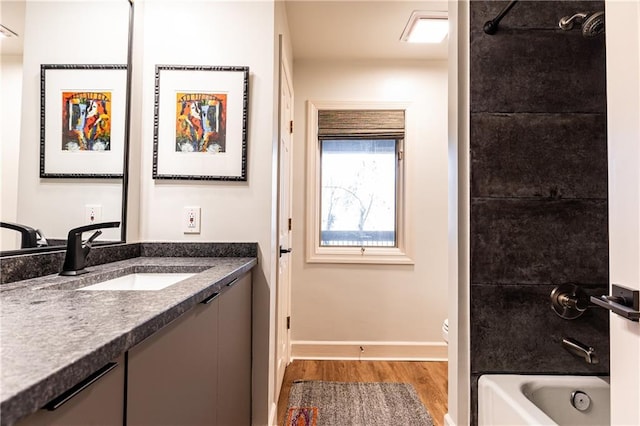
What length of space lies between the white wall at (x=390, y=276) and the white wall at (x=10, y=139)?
216cm

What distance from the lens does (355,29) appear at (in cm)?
267

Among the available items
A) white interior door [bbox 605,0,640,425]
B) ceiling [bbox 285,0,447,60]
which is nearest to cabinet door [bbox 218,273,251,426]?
white interior door [bbox 605,0,640,425]

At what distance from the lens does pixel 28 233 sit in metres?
1.14

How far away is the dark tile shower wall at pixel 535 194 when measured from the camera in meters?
1.62

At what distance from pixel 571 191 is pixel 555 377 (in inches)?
31.8

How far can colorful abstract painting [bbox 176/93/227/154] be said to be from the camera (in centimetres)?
186

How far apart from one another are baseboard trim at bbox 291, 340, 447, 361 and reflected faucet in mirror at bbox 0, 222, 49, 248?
88.7 inches

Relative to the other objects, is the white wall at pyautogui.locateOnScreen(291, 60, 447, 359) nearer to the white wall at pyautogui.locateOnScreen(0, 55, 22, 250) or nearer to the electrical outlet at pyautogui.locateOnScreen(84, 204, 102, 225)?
Answer: the electrical outlet at pyautogui.locateOnScreen(84, 204, 102, 225)

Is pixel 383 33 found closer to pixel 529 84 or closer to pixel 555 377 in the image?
pixel 529 84

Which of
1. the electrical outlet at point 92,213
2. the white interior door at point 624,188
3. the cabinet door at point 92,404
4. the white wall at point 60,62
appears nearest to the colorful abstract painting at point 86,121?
the white wall at point 60,62

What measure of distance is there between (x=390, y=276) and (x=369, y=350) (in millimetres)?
642

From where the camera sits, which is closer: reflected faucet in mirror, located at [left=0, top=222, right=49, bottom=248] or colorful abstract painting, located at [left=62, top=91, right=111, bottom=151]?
reflected faucet in mirror, located at [left=0, top=222, right=49, bottom=248]

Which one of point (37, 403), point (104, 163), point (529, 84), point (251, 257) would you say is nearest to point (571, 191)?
point (529, 84)

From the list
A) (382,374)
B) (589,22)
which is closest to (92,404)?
(589,22)
